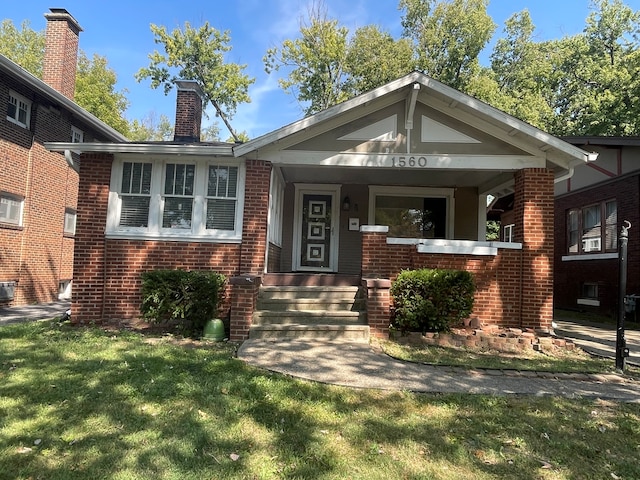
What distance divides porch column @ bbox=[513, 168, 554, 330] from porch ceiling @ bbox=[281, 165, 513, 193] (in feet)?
2.69

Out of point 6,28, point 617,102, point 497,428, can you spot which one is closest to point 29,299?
point 497,428

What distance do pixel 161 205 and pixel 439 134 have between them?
5.38 m

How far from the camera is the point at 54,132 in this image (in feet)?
42.2

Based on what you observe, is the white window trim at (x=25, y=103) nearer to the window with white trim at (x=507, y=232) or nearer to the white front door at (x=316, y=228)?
the white front door at (x=316, y=228)

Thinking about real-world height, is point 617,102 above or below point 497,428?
above

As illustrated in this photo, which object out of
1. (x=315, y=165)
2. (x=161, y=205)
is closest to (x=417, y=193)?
(x=315, y=165)

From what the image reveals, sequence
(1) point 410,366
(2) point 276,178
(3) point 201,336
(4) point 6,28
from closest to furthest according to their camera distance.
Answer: (1) point 410,366 → (3) point 201,336 → (2) point 276,178 → (4) point 6,28

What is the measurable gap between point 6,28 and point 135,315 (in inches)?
1206

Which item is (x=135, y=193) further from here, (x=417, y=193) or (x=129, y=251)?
(x=417, y=193)

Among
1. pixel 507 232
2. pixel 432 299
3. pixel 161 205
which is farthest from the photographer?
pixel 507 232

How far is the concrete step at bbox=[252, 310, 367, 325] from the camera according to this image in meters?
6.80

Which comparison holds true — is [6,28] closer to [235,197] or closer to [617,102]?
[235,197]

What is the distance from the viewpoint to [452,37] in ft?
90.2

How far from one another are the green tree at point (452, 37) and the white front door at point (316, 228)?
20.6 m
